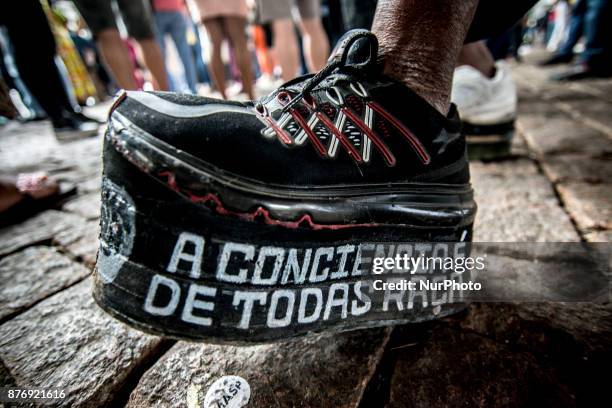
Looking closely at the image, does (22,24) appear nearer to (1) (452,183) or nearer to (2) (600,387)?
(1) (452,183)

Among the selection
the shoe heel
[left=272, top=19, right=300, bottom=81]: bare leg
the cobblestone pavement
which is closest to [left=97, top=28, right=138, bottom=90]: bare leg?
[left=272, top=19, right=300, bottom=81]: bare leg

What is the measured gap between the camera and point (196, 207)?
1.36ft

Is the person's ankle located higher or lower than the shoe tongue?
lower

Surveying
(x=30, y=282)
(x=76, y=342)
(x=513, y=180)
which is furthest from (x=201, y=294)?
(x=513, y=180)

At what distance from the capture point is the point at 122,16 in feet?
7.88

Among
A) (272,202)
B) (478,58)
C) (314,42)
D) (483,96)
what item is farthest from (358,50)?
(314,42)

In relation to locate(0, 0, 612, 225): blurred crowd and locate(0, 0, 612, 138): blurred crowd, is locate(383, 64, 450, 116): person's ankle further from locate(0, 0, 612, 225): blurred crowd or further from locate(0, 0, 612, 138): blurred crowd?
locate(0, 0, 612, 138): blurred crowd

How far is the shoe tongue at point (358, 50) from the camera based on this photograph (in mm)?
539

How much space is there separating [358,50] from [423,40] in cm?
13

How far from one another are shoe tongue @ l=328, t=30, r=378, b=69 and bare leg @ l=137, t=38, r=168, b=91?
8.27 feet

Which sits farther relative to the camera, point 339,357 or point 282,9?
point 282,9

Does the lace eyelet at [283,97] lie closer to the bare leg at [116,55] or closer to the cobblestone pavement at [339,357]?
the cobblestone pavement at [339,357]

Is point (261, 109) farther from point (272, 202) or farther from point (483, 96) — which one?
point (483, 96)

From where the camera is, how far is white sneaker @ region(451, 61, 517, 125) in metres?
1.32
